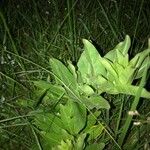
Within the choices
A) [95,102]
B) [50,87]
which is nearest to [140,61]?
[95,102]

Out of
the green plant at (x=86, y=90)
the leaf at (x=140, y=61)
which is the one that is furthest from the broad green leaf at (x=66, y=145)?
the leaf at (x=140, y=61)

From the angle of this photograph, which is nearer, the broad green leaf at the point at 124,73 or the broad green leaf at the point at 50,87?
the broad green leaf at the point at 124,73

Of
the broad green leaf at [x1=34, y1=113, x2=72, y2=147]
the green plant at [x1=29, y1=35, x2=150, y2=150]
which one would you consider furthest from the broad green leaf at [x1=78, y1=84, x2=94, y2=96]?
the broad green leaf at [x1=34, y1=113, x2=72, y2=147]

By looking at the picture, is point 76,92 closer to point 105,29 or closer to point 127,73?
point 127,73

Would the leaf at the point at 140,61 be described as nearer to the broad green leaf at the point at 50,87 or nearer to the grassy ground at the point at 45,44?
the grassy ground at the point at 45,44

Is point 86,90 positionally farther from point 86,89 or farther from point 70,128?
point 70,128
